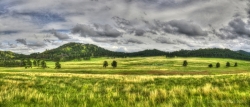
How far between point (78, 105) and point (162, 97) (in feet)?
12.5

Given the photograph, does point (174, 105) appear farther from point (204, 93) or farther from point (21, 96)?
point (21, 96)

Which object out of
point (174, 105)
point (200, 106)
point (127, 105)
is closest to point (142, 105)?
point (127, 105)

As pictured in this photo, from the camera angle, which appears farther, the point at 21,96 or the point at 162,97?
the point at 21,96

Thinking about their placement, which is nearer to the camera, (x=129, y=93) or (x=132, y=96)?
(x=132, y=96)

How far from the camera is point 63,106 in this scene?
28.9ft

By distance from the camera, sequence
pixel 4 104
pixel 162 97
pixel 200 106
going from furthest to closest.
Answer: pixel 162 97 < pixel 4 104 < pixel 200 106

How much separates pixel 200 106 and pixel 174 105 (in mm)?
934

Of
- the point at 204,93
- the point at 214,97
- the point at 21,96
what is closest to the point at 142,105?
the point at 214,97

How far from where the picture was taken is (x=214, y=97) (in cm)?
1000

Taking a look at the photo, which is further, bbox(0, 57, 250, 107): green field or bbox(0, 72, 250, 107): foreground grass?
bbox(0, 57, 250, 107): green field

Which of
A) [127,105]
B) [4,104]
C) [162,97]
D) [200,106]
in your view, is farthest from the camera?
[162,97]

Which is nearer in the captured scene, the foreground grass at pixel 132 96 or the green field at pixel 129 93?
the foreground grass at pixel 132 96

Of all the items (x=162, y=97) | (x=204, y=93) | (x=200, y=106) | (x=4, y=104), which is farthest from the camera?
(x=204, y=93)

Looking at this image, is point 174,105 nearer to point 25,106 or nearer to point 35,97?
point 25,106
